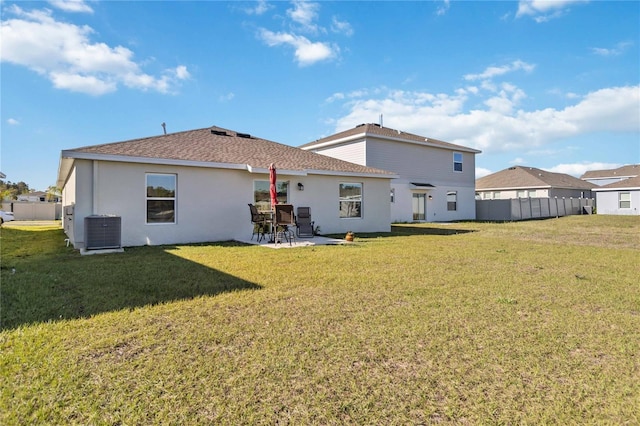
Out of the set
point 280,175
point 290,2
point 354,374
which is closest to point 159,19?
point 290,2

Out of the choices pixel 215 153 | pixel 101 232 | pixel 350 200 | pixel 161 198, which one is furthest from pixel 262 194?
pixel 101 232

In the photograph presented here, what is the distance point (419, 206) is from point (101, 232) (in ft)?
61.7

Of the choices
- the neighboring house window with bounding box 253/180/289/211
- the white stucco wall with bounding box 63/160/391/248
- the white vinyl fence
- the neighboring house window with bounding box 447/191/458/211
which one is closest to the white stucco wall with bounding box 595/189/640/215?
the neighboring house window with bounding box 447/191/458/211

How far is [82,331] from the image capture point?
3260 mm

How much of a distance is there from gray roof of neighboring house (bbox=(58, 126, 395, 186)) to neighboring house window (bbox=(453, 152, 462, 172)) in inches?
486

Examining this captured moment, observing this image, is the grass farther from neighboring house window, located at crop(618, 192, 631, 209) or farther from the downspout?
neighboring house window, located at crop(618, 192, 631, 209)

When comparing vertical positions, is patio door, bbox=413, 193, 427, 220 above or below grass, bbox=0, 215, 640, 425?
above

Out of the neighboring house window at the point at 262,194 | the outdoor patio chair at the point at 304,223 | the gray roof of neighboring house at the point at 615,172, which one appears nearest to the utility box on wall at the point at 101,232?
the neighboring house window at the point at 262,194

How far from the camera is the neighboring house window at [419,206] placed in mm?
22531

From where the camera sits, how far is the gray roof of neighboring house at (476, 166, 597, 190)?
111 ft

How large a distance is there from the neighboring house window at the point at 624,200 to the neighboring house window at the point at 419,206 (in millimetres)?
21693

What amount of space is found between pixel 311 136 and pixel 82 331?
23.8 meters

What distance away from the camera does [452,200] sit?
80.6ft

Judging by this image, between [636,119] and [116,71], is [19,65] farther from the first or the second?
[636,119]
